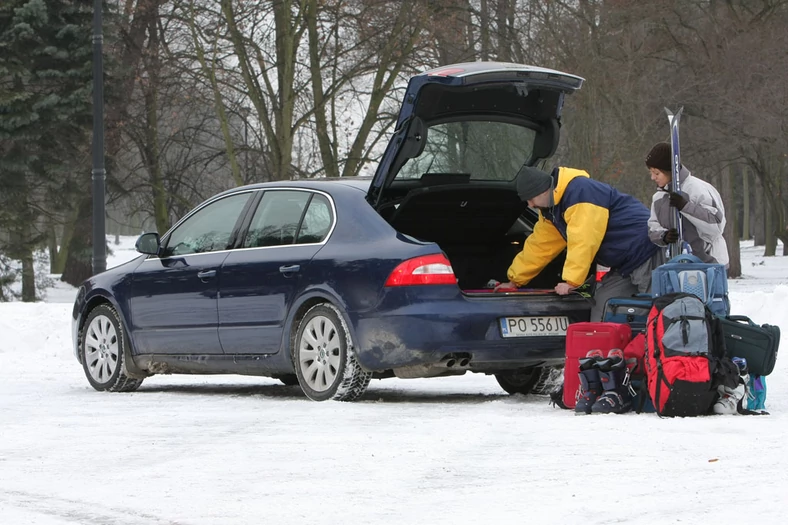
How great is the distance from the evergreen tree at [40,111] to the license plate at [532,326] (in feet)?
68.9

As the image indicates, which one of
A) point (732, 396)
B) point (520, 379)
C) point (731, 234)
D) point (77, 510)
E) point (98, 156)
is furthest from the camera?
point (731, 234)

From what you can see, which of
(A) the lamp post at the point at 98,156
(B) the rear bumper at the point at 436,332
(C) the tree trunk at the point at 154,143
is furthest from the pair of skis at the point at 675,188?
(C) the tree trunk at the point at 154,143

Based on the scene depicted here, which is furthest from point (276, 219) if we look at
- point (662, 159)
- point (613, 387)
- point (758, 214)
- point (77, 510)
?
point (758, 214)

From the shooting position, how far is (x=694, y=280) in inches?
300

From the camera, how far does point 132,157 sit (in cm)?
2856

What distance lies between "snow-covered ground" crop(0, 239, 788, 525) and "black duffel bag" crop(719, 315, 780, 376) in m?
0.32

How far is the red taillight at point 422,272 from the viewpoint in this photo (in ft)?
26.7

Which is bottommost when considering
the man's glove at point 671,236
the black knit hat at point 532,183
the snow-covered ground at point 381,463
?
the snow-covered ground at point 381,463

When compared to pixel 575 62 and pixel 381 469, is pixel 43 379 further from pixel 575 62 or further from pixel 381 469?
pixel 575 62

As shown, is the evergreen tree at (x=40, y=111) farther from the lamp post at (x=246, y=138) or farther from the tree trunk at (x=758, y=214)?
the tree trunk at (x=758, y=214)

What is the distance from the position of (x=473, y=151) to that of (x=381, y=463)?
356cm

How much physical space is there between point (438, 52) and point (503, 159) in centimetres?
1585

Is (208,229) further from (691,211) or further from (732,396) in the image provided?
(732,396)

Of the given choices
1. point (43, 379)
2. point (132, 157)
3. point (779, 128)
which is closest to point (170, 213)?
point (132, 157)
